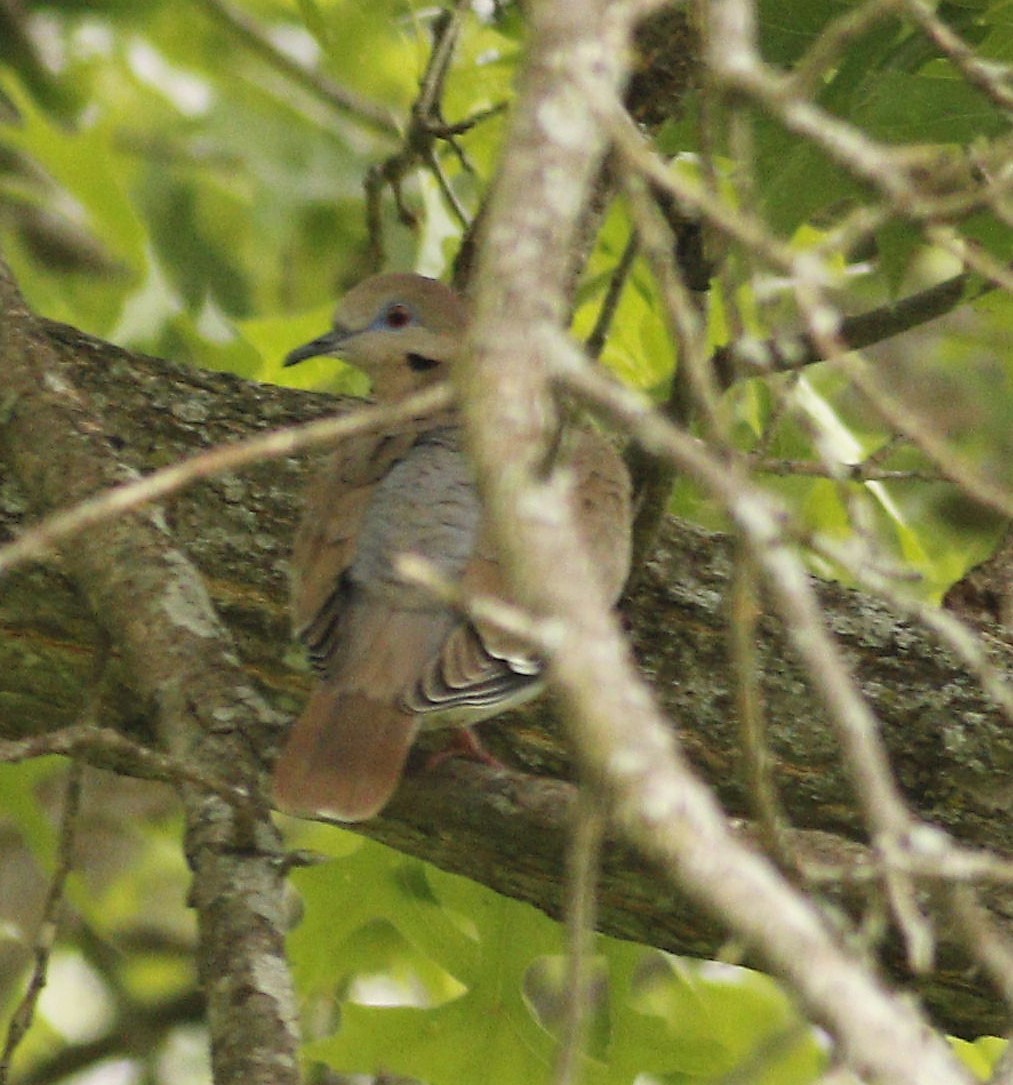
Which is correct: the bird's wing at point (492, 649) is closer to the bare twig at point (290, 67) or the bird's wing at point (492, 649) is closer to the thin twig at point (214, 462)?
the thin twig at point (214, 462)

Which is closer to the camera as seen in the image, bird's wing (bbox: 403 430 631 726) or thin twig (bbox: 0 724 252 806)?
thin twig (bbox: 0 724 252 806)

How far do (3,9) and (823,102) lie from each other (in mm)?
3611

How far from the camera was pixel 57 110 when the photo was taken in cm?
617

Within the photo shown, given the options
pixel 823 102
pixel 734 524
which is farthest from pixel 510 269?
pixel 823 102

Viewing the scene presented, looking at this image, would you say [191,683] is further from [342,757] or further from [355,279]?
[355,279]

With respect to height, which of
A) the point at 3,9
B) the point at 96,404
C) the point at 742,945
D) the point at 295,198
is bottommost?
the point at 742,945

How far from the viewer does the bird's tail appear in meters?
2.95

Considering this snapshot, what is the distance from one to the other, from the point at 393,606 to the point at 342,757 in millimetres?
372

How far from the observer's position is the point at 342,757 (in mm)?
3002

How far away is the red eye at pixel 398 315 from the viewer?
410 centimetres

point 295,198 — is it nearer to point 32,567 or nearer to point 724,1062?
point 32,567

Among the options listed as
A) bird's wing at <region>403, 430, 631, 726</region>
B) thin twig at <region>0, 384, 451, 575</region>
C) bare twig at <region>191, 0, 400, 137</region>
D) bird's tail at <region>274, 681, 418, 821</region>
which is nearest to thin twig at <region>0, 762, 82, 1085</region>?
bird's tail at <region>274, 681, 418, 821</region>

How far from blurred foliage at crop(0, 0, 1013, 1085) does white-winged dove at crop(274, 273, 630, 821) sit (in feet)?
1.77

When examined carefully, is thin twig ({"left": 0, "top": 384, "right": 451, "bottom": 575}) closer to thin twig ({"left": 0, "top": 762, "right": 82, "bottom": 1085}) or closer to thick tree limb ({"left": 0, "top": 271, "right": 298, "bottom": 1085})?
thick tree limb ({"left": 0, "top": 271, "right": 298, "bottom": 1085})
